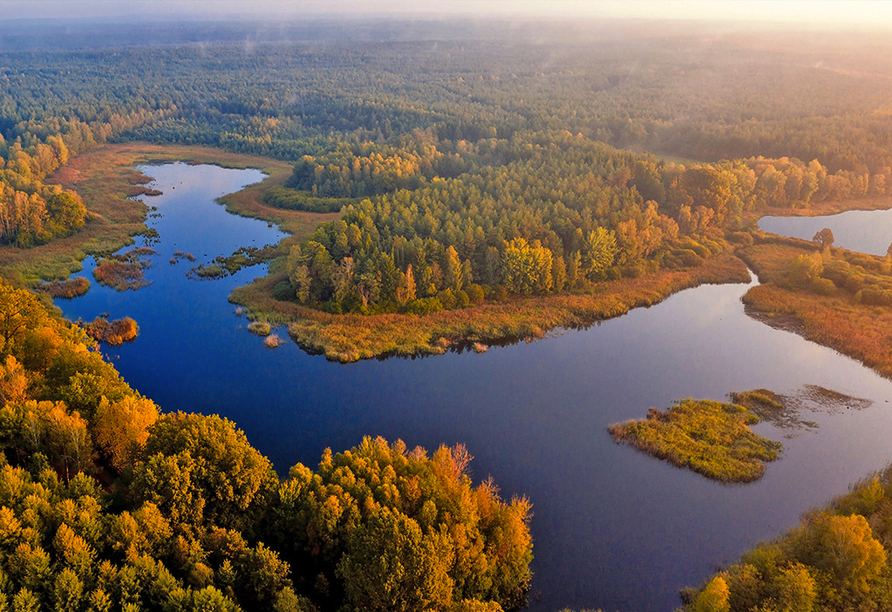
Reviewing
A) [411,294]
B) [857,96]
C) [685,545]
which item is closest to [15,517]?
[685,545]

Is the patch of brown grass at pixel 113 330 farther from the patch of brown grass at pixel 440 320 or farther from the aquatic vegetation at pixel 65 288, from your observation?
the patch of brown grass at pixel 440 320

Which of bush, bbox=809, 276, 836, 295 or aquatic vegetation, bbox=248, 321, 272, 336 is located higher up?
aquatic vegetation, bbox=248, 321, 272, 336

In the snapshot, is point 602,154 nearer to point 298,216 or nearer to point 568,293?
point 568,293

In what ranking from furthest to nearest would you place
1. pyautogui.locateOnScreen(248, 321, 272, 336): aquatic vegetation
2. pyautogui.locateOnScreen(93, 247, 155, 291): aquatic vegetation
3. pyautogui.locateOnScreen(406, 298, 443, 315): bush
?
pyautogui.locateOnScreen(93, 247, 155, 291): aquatic vegetation
pyautogui.locateOnScreen(406, 298, 443, 315): bush
pyautogui.locateOnScreen(248, 321, 272, 336): aquatic vegetation

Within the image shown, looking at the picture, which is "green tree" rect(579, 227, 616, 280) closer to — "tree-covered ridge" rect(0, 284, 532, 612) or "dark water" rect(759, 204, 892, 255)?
"dark water" rect(759, 204, 892, 255)

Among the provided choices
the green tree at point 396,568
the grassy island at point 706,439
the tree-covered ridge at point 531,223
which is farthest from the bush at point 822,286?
the green tree at point 396,568

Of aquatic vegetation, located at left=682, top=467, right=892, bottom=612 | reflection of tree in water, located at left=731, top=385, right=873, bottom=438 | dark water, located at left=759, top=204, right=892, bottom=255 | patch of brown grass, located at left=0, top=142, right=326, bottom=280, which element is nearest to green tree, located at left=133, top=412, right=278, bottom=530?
aquatic vegetation, located at left=682, top=467, right=892, bottom=612

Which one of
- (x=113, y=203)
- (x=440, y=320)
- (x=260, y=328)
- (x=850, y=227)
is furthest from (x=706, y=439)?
(x=113, y=203)
